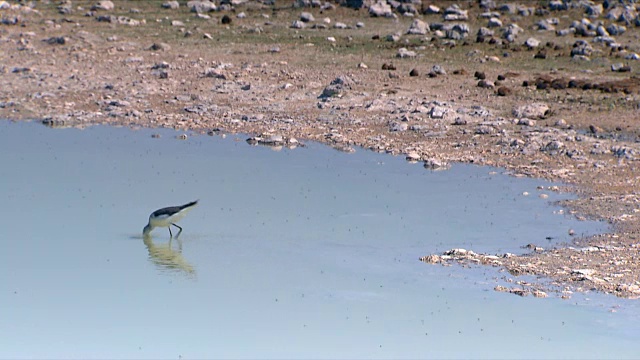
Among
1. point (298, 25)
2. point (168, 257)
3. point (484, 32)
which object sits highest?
point (168, 257)

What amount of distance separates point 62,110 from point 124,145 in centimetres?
225

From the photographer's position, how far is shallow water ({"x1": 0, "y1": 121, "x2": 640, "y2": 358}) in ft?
31.1

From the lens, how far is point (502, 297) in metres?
10.1

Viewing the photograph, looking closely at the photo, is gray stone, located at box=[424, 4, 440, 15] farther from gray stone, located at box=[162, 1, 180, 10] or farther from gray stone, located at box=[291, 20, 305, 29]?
gray stone, located at box=[162, 1, 180, 10]

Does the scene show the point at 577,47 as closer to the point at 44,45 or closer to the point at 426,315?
the point at 44,45

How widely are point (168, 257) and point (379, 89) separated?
7.88 meters

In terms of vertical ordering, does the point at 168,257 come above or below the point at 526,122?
above

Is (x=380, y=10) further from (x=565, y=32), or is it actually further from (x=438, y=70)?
(x=438, y=70)

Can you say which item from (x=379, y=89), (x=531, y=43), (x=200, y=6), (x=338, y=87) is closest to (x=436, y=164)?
(x=379, y=89)

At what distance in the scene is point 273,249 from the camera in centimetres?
1169

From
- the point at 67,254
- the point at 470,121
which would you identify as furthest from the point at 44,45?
the point at 67,254

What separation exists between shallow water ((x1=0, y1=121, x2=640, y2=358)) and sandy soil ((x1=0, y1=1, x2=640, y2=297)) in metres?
0.50

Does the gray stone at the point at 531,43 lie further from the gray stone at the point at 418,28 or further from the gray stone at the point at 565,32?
the gray stone at the point at 418,28

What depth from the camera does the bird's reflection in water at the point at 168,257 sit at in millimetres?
11195
